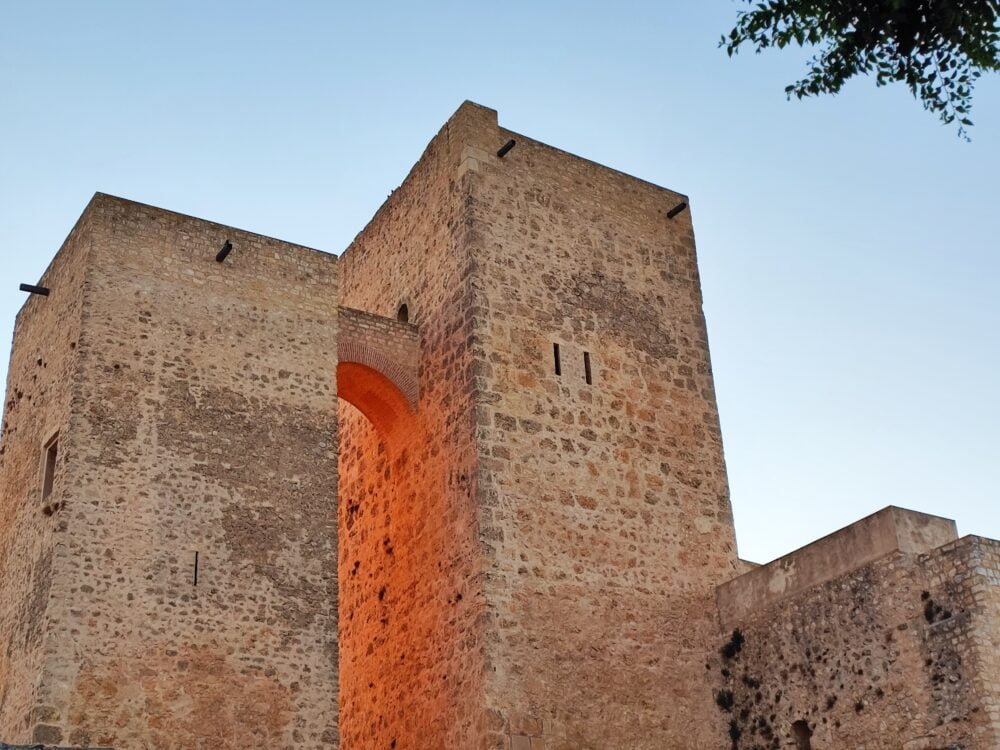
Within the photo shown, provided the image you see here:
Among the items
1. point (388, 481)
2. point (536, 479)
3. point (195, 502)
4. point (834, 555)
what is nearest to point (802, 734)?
point (834, 555)

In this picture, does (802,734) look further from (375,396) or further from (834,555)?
(375,396)

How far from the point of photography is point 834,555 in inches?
528

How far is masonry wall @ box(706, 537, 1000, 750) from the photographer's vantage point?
11.7 m

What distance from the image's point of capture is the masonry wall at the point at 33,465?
11.8 meters

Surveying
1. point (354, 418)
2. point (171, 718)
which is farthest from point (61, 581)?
point (354, 418)

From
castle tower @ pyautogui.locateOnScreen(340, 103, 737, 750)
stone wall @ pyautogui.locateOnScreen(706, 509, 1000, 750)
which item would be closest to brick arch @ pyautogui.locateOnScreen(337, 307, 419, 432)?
castle tower @ pyautogui.locateOnScreen(340, 103, 737, 750)

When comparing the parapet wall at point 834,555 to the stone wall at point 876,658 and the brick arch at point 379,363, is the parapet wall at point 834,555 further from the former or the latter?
the brick arch at point 379,363

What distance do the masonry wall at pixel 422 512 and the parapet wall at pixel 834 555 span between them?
3.39 meters

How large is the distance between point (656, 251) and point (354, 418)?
4.72 meters

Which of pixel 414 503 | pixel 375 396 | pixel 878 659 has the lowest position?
pixel 878 659

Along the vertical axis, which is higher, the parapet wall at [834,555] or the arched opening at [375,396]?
the arched opening at [375,396]

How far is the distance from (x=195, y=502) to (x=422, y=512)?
2.96 metres

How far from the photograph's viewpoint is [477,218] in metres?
15.1

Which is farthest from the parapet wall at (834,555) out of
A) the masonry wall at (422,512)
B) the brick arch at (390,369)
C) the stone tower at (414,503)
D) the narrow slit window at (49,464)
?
the narrow slit window at (49,464)
